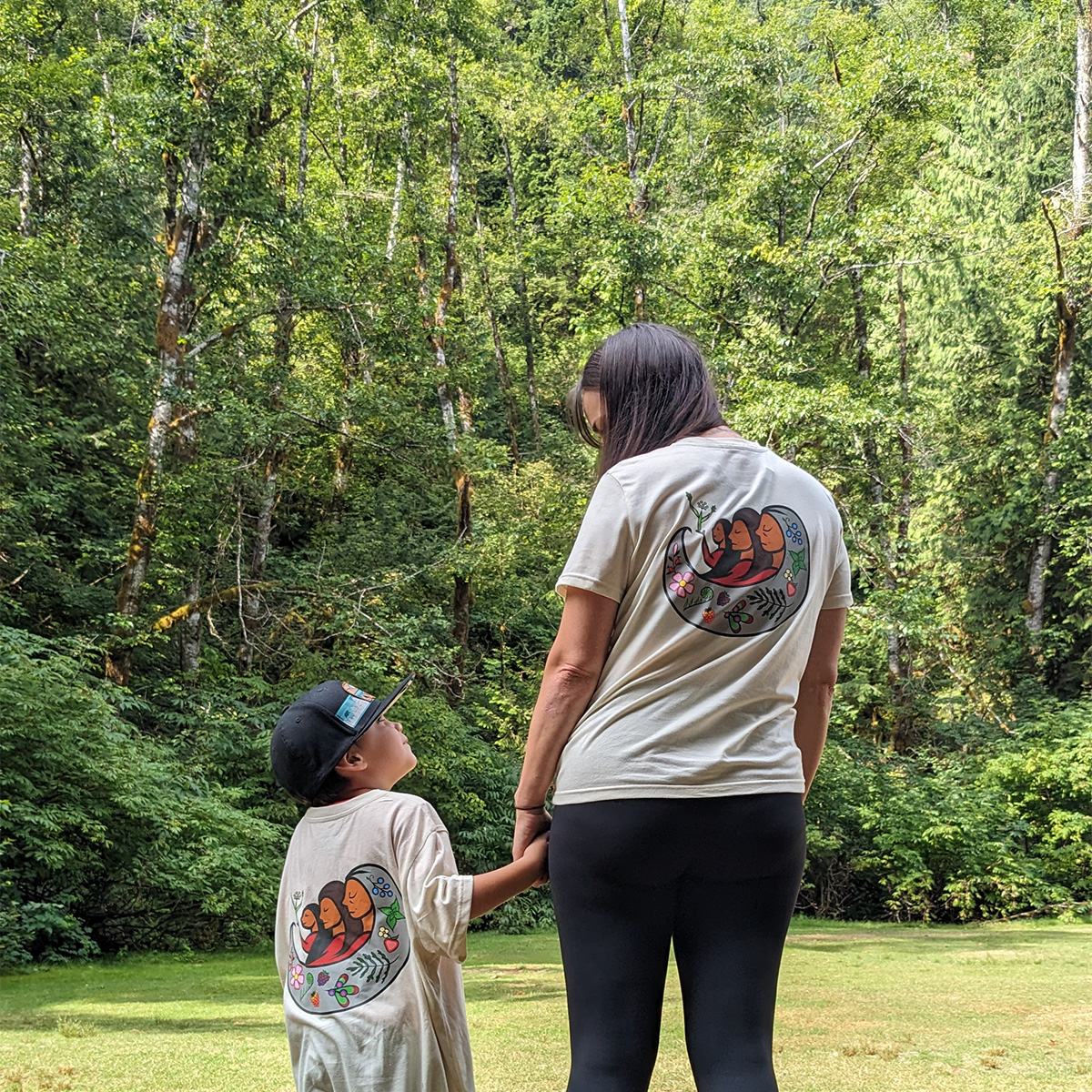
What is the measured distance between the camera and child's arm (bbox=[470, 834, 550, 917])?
6.28 ft

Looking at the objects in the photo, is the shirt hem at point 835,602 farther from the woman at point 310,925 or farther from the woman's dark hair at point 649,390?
the woman at point 310,925

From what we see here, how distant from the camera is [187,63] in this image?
13.0 meters

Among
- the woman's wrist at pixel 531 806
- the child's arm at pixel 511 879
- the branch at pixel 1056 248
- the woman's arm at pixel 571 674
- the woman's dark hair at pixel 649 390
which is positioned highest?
the branch at pixel 1056 248

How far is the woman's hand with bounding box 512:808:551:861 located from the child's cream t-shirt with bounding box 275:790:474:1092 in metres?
0.12

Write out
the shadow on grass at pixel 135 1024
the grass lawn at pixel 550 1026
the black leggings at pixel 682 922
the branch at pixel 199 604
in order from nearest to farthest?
the black leggings at pixel 682 922 → the grass lawn at pixel 550 1026 → the shadow on grass at pixel 135 1024 → the branch at pixel 199 604

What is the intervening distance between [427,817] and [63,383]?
57.2ft

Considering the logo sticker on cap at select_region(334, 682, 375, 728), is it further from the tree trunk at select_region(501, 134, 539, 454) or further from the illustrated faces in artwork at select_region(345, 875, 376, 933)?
the tree trunk at select_region(501, 134, 539, 454)

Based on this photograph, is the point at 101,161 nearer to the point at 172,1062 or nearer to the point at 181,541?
the point at 181,541

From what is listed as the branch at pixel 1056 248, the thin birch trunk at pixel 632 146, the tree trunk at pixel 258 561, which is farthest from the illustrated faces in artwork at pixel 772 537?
the branch at pixel 1056 248

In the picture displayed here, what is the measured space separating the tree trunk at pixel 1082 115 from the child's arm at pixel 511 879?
21.1 m

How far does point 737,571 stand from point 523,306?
99.6 ft

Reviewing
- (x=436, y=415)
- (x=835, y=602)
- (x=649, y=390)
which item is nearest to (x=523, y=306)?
(x=436, y=415)

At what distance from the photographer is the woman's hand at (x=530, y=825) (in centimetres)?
195

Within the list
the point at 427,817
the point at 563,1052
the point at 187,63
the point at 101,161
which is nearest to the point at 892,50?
the point at 187,63
